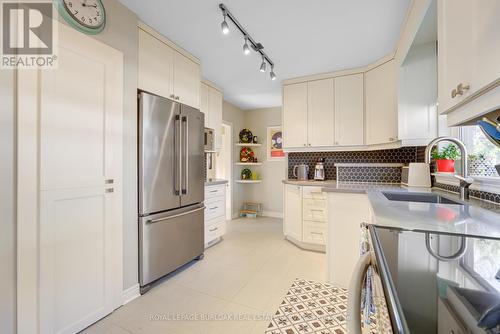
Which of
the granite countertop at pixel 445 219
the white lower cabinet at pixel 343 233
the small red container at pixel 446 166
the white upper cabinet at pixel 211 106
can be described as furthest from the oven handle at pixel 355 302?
the white upper cabinet at pixel 211 106

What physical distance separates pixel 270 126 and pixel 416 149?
9.30 feet

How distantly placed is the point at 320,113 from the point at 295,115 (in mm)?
369

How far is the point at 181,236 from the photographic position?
7.59ft

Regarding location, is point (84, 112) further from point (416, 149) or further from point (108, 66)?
point (416, 149)

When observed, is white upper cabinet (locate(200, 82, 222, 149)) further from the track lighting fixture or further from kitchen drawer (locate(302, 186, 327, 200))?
kitchen drawer (locate(302, 186, 327, 200))

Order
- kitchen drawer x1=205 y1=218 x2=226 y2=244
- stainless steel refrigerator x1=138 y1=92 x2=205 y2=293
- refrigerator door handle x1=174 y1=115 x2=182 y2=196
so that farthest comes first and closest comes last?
kitchen drawer x1=205 y1=218 x2=226 y2=244
refrigerator door handle x1=174 y1=115 x2=182 y2=196
stainless steel refrigerator x1=138 y1=92 x2=205 y2=293

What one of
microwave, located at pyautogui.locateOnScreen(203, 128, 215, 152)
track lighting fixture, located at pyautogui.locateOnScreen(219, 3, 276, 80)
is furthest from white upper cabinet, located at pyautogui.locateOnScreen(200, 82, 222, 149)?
track lighting fixture, located at pyautogui.locateOnScreen(219, 3, 276, 80)

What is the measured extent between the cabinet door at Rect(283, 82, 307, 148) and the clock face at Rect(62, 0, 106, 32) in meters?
2.42

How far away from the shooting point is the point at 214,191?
3170 mm

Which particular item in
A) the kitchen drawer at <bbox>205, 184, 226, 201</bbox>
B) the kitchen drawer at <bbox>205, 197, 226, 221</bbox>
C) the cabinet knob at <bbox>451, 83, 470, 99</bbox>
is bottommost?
the kitchen drawer at <bbox>205, 197, 226, 221</bbox>

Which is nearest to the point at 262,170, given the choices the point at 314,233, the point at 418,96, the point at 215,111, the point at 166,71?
the point at 215,111

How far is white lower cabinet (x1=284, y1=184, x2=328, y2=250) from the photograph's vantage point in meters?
2.87

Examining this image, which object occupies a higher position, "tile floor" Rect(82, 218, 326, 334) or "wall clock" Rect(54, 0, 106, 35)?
"wall clock" Rect(54, 0, 106, 35)

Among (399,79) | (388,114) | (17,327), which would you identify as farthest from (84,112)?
(388,114)
